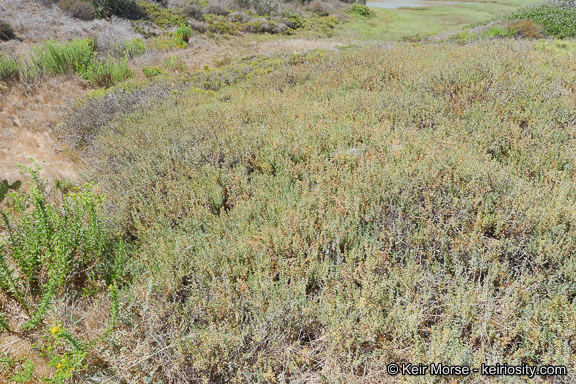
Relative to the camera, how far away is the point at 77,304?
84.5 inches

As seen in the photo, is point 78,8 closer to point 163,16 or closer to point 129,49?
point 163,16

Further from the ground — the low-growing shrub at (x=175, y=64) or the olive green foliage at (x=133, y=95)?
the low-growing shrub at (x=175, y=64)

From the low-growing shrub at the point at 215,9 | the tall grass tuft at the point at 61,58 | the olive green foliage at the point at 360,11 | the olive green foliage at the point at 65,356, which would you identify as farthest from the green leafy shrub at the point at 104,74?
the olive green foliage at the point at 360,11

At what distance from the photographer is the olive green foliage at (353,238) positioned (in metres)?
1.68

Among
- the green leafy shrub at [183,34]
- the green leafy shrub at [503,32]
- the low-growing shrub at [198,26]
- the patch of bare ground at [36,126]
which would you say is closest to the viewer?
the patch of bare ground at [36,126]

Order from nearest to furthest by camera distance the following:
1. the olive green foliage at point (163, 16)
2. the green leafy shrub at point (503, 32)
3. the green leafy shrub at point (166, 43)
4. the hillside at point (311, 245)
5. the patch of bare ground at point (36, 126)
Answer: the hillside at point (311, 245)
the patch of bare ground at point (36, 126)
the green leafy shrub at point (503, 32)
the green leafy shrub at point (166, 43)
the olive green foliage at point (163, 16)

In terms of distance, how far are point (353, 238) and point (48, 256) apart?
2.19m

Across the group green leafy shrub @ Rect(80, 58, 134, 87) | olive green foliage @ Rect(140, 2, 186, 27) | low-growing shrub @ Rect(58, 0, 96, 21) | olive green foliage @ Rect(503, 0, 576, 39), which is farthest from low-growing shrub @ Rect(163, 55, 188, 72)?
olive green foliage @ Rect(503, 0, 576, 39)

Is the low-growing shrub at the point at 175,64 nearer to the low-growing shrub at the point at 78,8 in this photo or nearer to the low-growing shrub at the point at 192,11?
the low-growing shrub at the point at 78,8

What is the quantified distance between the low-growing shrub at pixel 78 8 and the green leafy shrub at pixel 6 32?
383 cm

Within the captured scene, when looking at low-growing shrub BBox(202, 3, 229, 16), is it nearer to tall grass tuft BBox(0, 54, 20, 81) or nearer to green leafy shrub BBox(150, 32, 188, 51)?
green leafy shrub BBox(150, 32, 188, 51)

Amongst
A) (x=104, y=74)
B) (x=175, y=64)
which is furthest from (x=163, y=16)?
(x=104, y=74)

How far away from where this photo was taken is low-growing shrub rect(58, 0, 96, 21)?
12273 mm

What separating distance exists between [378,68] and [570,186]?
462cm
